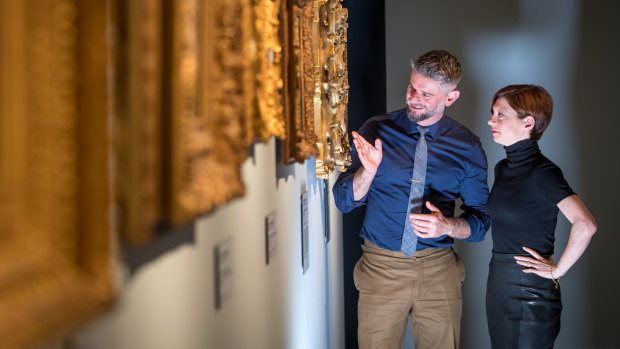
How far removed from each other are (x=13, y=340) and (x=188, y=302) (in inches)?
23.9

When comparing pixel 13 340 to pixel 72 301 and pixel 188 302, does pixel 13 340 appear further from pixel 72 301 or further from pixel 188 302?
pixel 188 302

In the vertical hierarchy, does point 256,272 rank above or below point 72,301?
below

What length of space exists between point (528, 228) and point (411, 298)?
0.65 m

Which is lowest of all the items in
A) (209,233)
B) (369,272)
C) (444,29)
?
(369,272)

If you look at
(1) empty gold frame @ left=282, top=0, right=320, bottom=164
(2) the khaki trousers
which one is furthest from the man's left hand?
(1) empty gold frame @ left=282, top=0, right=320, bottom=164

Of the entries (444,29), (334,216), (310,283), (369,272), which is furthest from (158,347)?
(444,29)

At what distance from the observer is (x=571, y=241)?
2.58 metres

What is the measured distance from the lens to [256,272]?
157 cm

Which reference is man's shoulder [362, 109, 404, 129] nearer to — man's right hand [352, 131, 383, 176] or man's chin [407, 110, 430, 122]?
man's chin [407, 110, 430, 122]

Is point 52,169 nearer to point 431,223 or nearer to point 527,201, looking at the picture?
point 431,223

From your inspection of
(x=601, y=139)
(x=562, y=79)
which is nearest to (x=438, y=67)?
(x=562, y=79)

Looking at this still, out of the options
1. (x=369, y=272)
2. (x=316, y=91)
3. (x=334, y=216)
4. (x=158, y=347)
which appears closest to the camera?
(x=158, y=347)

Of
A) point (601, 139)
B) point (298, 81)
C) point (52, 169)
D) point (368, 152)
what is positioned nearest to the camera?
point (52, 169)

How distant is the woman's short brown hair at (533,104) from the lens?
2.64 metres
